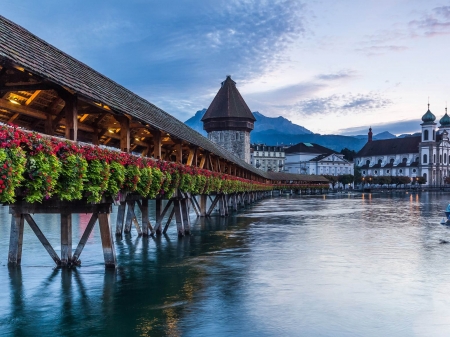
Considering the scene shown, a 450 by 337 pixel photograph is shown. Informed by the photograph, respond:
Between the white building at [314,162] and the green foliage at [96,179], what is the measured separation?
5629 inches

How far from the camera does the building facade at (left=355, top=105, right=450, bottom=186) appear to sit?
15612 cm

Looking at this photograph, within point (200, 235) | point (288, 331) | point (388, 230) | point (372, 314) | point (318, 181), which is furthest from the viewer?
point (318, 181)

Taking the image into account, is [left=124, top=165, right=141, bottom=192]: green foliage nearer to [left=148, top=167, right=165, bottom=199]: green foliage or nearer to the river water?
[left=148, top=167, right=165, bottom=199]: green foliage

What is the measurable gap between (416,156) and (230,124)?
4166 inches

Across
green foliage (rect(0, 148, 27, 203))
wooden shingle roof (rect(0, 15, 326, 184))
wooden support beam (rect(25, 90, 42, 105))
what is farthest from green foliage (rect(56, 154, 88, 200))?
wooden support beam (rect(25, 90, 42, 105))

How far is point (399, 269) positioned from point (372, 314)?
5559mm

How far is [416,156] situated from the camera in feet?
538

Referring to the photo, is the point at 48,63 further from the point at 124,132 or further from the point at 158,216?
the point at 158,216

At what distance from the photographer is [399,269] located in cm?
1605

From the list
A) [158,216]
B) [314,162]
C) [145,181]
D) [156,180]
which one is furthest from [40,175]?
[314,162]

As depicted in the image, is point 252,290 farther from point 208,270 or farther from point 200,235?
point 200,235

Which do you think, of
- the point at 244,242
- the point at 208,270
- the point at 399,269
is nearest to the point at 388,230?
the point at 244,242

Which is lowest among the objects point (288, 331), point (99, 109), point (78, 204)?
point (288, 331)

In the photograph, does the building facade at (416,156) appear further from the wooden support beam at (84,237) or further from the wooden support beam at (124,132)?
the wooden support beam at (84,237)
